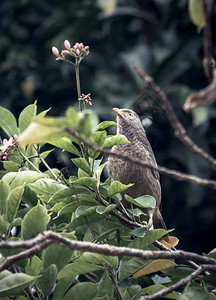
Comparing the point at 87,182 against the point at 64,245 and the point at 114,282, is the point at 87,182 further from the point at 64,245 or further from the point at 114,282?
the point at 64,245

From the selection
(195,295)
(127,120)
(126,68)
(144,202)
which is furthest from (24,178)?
(126,68)

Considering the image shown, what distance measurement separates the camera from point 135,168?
3.45 m

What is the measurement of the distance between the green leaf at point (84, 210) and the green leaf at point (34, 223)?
0.48 ft

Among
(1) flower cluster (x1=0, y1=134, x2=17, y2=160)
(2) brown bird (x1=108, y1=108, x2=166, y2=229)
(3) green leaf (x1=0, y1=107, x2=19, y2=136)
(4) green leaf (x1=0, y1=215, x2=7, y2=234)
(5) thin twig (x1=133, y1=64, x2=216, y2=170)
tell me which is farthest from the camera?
(2) brown bird (x1=108, y1=108, x2=166, y2=229)

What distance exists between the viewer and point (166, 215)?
5461mm

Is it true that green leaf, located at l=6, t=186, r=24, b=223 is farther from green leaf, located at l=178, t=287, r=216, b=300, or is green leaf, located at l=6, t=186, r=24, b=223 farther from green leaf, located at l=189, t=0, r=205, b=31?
green leaf, located at l=189, t=0, r=205, b=31

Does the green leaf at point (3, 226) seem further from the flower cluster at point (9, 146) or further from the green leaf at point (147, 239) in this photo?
the green leaf at point (147, 239)

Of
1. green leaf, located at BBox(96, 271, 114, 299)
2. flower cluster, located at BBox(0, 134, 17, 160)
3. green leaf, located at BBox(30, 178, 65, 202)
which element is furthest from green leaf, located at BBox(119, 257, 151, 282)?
flower cluster, located at BBox(0, 134, 17, 160)

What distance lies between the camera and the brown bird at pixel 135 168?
344 centimetres

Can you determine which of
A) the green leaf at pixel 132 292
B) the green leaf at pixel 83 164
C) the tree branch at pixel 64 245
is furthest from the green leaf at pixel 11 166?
the tree branch at pixel 64 245

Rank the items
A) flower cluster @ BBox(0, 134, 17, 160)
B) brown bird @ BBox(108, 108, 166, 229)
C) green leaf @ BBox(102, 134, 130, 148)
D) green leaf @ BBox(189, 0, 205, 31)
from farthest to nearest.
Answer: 1. brown bird @ BBox(108, 108, 166, 229)
2. flower cluster @ BBox(0, 134, 17, 160)
3. green leaf @ BBox(102, 134, 130, 148)
4. green leaf @ BBox(189, 0, 205, 31)

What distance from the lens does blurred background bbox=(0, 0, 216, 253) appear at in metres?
5.51

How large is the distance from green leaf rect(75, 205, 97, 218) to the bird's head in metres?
1.60

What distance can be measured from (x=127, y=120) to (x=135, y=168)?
1.57ft
